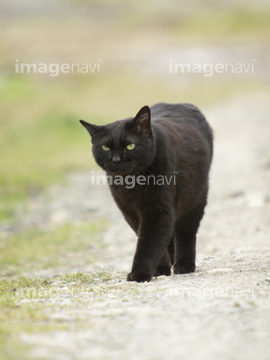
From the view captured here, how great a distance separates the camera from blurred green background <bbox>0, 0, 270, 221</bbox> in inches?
550

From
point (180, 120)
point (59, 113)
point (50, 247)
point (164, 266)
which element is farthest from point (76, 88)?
point (164, 266)

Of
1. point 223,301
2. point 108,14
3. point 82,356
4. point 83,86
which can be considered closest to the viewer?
point 82,356

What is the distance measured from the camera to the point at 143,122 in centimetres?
457

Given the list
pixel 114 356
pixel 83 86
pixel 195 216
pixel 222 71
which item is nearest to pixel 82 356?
pixel 114 356

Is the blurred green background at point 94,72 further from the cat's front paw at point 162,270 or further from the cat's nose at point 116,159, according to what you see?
the cat's nose at point 116,159

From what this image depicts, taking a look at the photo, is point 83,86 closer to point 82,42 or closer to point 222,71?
point 222,71

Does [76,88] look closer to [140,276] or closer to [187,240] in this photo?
[187,240]

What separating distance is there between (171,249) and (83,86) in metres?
18.7

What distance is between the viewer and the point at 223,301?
3299mm

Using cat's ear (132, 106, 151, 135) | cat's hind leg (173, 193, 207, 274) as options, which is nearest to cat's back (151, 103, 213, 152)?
cat's ear (132, 106, 151, 135)

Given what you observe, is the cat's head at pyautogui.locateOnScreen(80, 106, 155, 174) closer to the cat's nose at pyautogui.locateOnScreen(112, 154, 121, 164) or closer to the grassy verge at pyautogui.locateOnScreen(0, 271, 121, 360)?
the cat's nose at pyautogui.locateOnScreen(112, 154, 121, 164)

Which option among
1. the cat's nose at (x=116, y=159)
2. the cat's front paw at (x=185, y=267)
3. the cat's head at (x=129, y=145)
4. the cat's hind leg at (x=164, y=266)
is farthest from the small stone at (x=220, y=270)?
the cat's nose at (x=116, y=159)

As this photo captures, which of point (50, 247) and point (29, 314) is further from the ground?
point (29, 314)

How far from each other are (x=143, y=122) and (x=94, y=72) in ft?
73.0
